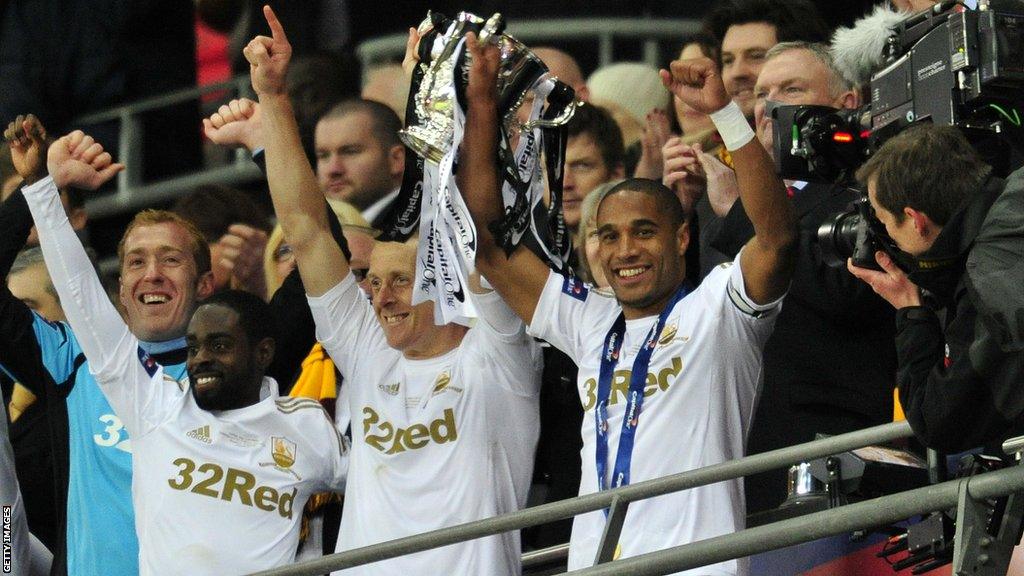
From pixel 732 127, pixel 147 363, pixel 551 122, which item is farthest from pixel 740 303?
pixel 147 363

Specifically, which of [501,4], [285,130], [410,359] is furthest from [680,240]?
[501,4]

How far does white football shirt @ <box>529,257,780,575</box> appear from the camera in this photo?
4.57m

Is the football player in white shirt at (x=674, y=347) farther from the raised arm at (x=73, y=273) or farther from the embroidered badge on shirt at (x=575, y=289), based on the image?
the raised arm at (x=73, y=273)

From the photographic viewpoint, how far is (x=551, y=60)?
7539 mm

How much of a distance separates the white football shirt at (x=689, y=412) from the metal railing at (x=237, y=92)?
395 cm

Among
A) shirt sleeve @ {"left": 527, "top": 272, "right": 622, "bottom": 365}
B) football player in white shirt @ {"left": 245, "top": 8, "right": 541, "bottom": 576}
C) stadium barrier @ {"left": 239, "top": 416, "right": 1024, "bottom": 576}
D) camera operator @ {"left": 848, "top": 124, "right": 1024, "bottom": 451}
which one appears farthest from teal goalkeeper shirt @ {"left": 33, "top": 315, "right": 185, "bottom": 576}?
camera operator @ {"left": 848, "top": 124, "right": 1024, "bottom": 451}

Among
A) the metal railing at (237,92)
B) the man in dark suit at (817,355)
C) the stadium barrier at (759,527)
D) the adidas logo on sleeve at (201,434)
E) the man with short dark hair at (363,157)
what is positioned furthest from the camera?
the metal railing at (237,92)

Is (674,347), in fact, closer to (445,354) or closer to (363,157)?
(445,354)

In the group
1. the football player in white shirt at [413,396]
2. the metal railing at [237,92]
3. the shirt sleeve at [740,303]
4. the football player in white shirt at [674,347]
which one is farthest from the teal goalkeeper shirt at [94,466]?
the metal railing at [237,92]

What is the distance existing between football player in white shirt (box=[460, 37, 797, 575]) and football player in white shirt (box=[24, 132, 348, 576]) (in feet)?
2.99

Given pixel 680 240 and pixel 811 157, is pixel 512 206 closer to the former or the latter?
pixel 680 240

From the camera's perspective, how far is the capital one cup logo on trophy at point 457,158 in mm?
4930

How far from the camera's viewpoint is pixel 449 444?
199 inches

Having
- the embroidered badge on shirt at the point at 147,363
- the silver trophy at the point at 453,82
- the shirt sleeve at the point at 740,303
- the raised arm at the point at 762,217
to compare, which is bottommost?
the embroidered badge on shirt at the point at 147,363
